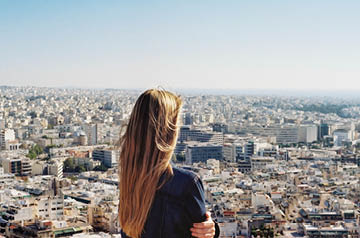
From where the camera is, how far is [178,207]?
91cm

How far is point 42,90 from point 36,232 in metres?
60.0

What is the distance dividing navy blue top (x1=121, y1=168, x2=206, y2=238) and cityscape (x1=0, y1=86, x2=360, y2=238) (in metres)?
0.10

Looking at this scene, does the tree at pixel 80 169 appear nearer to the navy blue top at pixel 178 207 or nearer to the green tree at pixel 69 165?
the green tree at pixel 69 165

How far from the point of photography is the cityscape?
27.3 feet

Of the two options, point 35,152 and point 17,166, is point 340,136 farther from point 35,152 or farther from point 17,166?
point 17,166

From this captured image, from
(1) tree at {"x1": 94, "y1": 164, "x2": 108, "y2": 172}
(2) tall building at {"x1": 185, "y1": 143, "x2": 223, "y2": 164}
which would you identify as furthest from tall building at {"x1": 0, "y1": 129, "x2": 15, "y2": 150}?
(2) tall building at {"x1": 185, "y1": 143, "x2": 223, "y2": 164}

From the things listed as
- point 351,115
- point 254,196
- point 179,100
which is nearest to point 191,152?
point 254,196

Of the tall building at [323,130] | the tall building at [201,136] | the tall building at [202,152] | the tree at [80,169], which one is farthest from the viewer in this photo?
the tall building at [323,130]

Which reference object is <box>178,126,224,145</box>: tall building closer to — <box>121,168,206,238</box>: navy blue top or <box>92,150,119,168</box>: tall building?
<box>92,150,119,168</box>: tall building

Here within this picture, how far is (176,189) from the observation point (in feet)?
2.99

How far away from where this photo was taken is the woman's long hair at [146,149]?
36.4 inches

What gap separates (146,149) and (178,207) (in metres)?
0.09

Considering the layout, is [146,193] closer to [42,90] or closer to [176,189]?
[176,189]

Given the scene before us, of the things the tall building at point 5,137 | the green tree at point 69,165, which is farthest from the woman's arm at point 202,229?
the tall building at point 5,137
